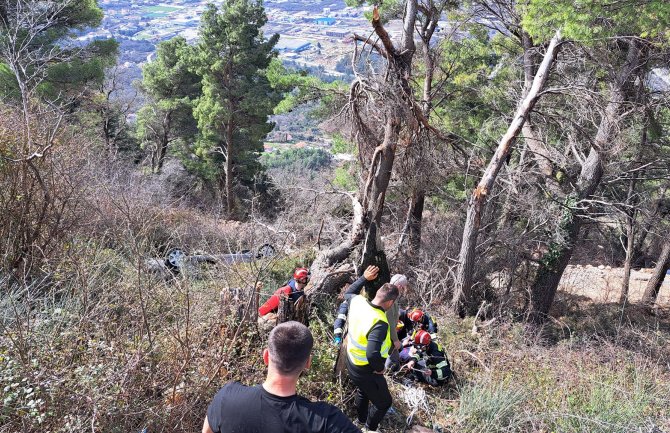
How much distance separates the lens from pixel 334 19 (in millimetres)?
72562

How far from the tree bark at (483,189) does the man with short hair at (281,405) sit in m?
6.01

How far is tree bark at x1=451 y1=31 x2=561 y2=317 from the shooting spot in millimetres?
7613

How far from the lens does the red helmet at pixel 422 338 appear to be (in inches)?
214

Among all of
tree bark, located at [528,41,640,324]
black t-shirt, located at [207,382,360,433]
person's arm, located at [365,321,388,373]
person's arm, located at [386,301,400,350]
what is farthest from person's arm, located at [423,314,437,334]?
tree bark, located at [528,41,640,324]

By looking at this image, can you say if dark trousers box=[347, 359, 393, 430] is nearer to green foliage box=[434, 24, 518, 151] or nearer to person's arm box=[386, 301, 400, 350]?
person's arm box=[386, 301, 400, 350]

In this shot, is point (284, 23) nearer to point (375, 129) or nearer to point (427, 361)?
point (375, 129)

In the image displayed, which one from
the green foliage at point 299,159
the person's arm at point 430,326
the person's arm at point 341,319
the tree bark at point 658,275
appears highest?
the person's arm at point 341,319

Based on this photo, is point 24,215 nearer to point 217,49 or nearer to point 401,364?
point 401,364

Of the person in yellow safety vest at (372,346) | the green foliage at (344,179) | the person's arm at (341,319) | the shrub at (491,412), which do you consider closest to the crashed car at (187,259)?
the person's arm at (341,319)

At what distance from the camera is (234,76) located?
18.3 metres

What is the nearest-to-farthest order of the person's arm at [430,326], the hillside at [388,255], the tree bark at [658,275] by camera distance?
the hillside at [388,255] < the person's arm at [430,326] < the tree bark at [658,275]

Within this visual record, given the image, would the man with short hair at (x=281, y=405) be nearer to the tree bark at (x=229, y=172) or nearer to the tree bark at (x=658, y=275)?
the tree bark at (x=658, y=275)

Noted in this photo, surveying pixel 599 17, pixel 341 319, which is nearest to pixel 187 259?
pixel 341 319

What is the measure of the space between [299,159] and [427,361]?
2696cm
